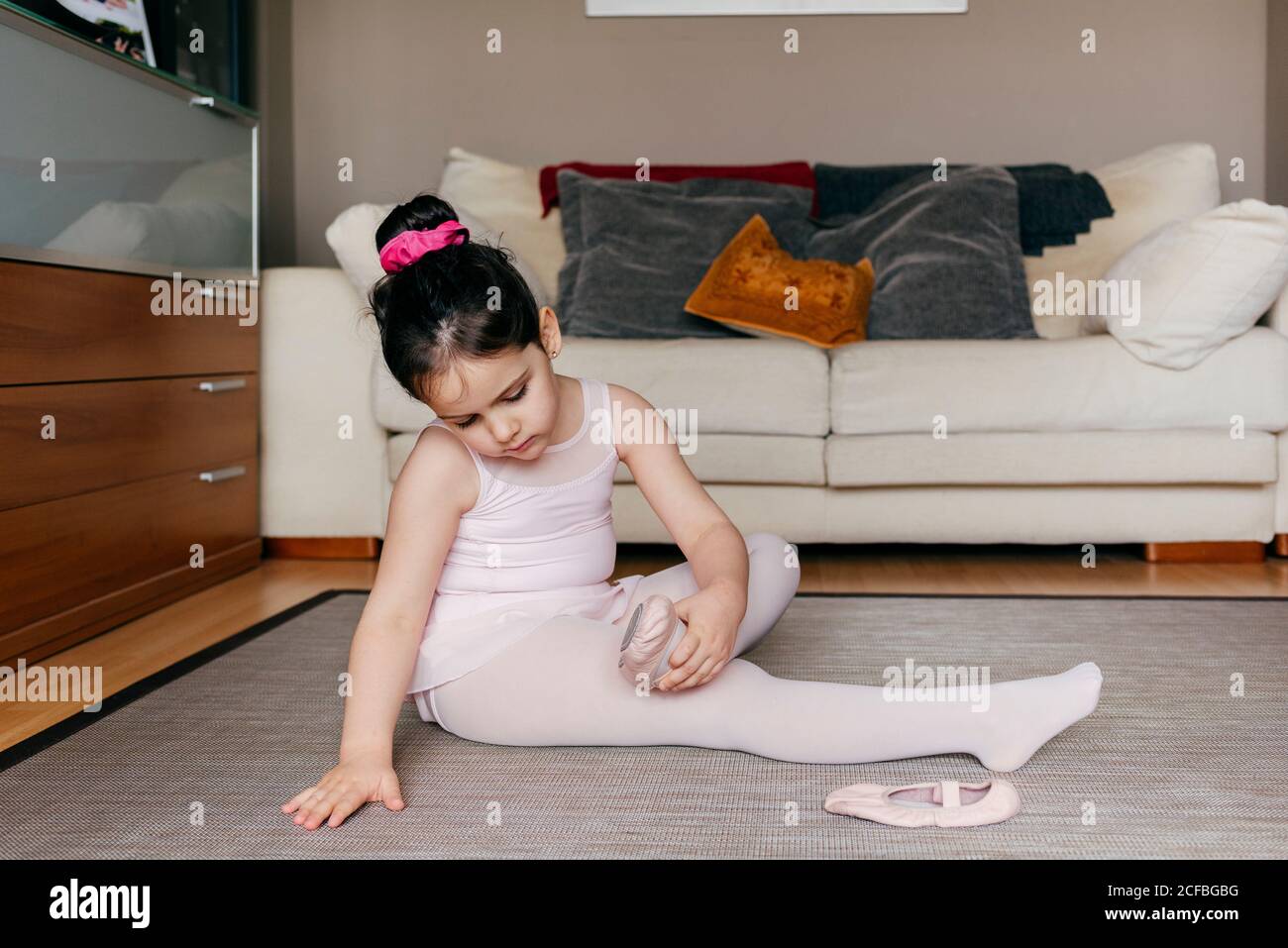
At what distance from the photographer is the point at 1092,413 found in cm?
261

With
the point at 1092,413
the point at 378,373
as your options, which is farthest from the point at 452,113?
the point at 1092,413

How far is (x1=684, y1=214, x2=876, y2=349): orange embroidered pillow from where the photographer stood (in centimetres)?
287

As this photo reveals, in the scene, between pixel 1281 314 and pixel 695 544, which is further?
pixel 1281 314

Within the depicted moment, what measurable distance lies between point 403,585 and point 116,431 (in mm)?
1119

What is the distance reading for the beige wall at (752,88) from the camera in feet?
12.4

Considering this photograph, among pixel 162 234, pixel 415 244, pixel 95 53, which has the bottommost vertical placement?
pixel 415 244

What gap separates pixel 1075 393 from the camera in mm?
2615

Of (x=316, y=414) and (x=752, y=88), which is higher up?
(x=752, y=88)

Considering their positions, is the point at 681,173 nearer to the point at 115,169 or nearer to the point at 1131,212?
the point at 1131,212

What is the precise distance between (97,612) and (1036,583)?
1777mm

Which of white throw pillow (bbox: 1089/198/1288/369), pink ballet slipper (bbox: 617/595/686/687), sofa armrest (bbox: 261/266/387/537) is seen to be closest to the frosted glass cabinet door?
sofa armrest (bbox: 261/266/387/537)

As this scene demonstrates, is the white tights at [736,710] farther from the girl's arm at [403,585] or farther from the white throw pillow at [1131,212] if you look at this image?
the white throw pillow at [1131,212]

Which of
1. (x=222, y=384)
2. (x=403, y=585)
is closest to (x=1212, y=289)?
(x=403, y=585)
